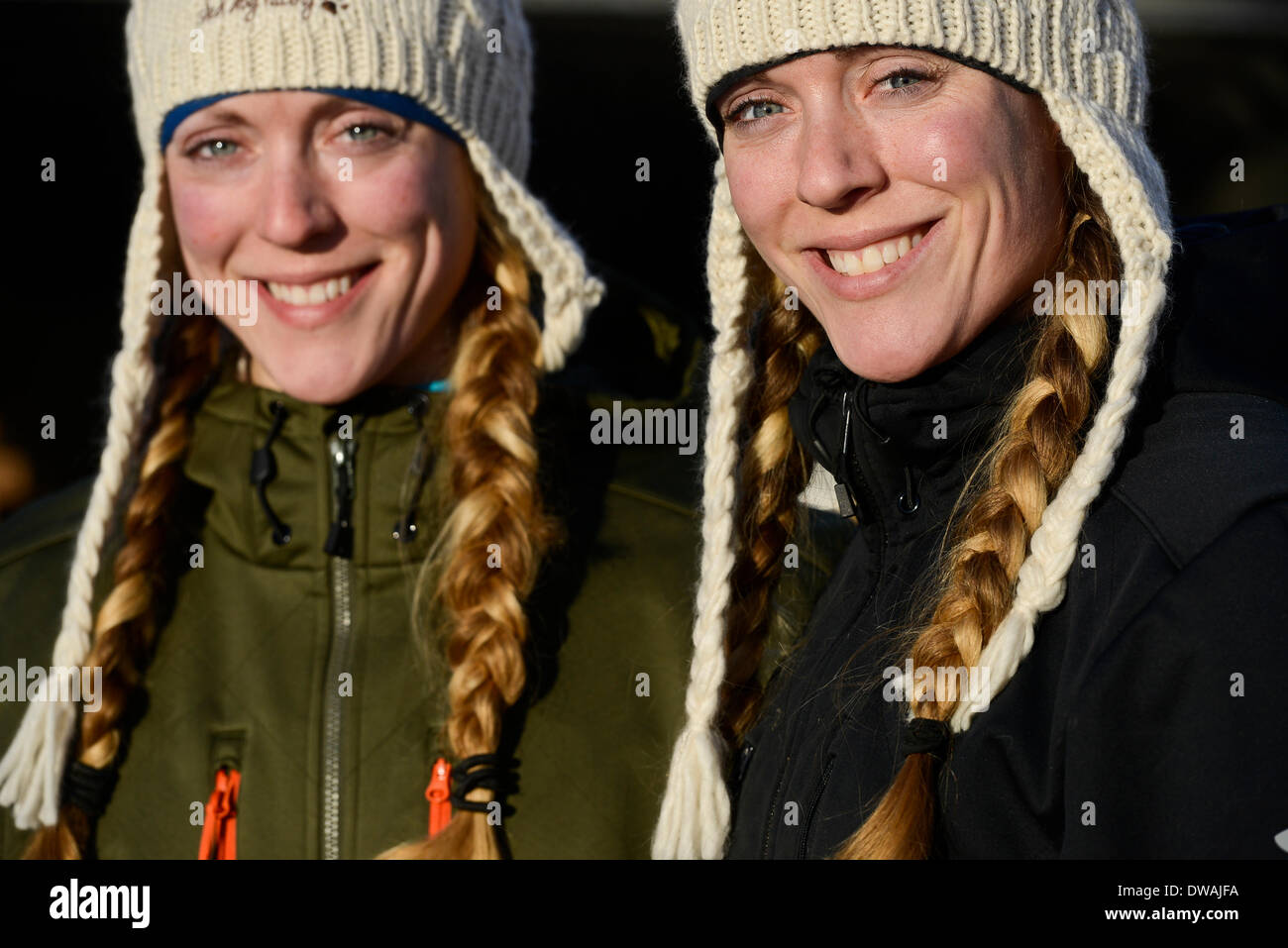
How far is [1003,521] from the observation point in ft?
4.80

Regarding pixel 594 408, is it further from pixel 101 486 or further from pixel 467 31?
pixel 101 486

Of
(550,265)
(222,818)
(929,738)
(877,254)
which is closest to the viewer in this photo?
(929,738)

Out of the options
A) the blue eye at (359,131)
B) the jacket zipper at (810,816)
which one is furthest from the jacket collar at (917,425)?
the blue eye at (359,131)

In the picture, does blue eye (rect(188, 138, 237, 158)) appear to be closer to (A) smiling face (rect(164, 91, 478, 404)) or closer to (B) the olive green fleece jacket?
(A) smiling face (rect(164, 91, 478, 404))

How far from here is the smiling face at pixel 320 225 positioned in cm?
200

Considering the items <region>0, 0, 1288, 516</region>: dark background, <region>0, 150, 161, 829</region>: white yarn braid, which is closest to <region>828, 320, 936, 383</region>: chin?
<region>0, 150, 161, 829</region>: white yarn braid

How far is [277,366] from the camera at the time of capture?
6.82 ft

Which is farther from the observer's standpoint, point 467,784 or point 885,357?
point 467,784

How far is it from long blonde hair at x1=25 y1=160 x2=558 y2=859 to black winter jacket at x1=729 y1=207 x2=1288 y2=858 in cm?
43

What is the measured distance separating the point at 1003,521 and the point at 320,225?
1.11m

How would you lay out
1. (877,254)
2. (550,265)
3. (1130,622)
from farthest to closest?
1. (550,265)
2. (877,254)
3. (1130,622)

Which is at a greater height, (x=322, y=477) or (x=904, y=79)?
(x=904, y=79)

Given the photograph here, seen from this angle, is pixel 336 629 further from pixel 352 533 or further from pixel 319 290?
pixel 319 290

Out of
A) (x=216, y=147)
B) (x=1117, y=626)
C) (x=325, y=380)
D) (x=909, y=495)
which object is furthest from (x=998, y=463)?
(x=216, y=147)
